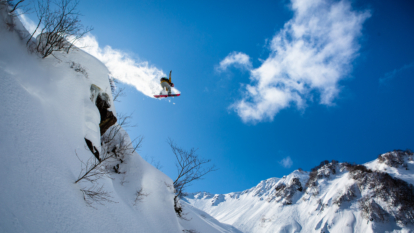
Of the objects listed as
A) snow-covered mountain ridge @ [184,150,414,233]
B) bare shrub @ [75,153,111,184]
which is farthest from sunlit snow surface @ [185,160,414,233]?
bare shrub @ [75,153,111,184]

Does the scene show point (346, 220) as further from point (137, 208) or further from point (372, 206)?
point (137, 208)

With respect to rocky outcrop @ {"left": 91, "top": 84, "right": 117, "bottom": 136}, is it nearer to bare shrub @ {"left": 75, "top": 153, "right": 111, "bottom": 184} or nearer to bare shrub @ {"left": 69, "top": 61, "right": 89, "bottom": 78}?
bare shrub @ {"left": 69, "top": 61, "right": 89, "bottom": 78}

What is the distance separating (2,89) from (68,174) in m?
2.90

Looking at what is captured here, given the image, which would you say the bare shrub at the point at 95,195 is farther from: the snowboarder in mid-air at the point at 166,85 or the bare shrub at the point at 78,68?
the snowboarder in mid-air at the point at 166,85

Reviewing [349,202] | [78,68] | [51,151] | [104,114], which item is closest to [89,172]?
[51,151]

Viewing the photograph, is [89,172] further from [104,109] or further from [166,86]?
[166,86]

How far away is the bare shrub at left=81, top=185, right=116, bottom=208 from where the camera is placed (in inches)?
176

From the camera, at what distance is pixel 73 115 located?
6047 mm

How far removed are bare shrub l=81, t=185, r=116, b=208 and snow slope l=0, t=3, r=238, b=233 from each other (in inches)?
3.8

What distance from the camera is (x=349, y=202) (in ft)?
134

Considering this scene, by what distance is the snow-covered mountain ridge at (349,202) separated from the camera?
33.9m

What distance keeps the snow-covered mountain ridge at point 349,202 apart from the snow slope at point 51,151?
49643 mm

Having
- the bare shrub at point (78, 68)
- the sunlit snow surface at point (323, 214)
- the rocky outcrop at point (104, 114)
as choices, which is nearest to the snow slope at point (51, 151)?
the bare shrub at point (78, 68)

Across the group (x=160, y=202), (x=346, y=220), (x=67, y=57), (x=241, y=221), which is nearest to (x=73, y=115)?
(x=67, y=57)
